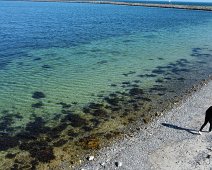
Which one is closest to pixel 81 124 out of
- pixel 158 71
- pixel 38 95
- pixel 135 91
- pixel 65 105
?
pixel 65 105

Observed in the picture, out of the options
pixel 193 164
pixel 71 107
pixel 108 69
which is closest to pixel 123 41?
pixel 108 69

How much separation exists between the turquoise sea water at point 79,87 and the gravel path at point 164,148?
5.96 ft

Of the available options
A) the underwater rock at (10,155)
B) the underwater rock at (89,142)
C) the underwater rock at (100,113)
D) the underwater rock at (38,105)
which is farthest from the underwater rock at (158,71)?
the underwater rock at (10,155)

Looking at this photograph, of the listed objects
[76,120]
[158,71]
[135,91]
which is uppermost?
[158,71]

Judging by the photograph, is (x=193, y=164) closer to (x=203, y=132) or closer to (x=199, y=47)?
(x=203, y=132)

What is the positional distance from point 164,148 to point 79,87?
15302mm

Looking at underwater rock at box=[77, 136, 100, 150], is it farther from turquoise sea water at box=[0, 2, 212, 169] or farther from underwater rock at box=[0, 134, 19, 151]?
underwater rock at box=[0, 134, 19, 151]

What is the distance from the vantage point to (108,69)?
41.7m

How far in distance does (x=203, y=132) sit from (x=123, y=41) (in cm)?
4297

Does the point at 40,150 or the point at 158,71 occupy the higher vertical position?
the point at 158,71

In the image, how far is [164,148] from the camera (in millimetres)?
21469

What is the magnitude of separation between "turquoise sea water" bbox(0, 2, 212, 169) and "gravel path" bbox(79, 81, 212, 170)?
182cm

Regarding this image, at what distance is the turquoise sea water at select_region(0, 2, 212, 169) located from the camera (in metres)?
22.9

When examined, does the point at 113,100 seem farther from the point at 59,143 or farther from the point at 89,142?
the point at 59,143
